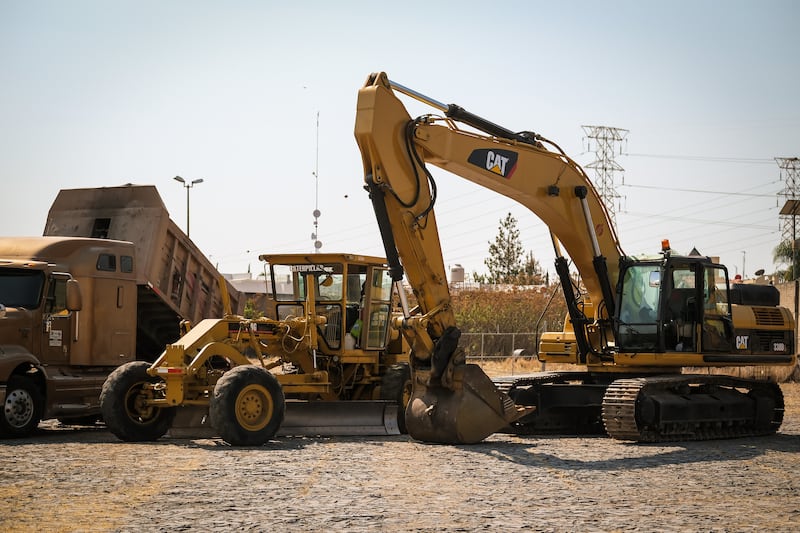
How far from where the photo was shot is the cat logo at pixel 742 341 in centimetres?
1761

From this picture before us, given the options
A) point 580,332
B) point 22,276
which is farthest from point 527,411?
point 22,276

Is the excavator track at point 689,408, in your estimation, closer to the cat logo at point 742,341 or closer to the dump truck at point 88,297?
the cat logo at point 742,341

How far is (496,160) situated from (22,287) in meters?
7.54

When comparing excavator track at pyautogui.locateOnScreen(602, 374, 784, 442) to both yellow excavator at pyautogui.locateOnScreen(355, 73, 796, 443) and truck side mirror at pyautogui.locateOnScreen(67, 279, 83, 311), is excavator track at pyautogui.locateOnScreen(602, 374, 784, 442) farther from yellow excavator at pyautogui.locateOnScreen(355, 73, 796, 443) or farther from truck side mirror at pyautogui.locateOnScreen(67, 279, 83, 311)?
truck side mirror at pyautogui.locateOnScreen(67, 279, 83, 311)

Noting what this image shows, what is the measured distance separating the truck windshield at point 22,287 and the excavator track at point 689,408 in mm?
8808

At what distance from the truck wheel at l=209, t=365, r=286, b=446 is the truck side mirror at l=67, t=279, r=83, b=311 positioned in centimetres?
327

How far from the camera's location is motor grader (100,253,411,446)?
15.0m

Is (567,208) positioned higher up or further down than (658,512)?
higher up

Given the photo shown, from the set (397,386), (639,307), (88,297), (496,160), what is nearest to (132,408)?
(88,297)

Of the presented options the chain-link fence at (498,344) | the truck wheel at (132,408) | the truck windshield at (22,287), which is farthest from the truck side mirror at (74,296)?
the chain-link fence at (498,344)

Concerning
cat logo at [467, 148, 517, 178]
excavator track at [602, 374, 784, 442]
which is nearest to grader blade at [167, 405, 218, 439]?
cat logo at [467, 148, 517, 178]

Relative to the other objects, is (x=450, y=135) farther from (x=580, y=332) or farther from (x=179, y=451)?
(x=179, y=451)

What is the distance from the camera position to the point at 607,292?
680 inches

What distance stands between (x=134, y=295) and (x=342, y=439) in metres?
5.11
